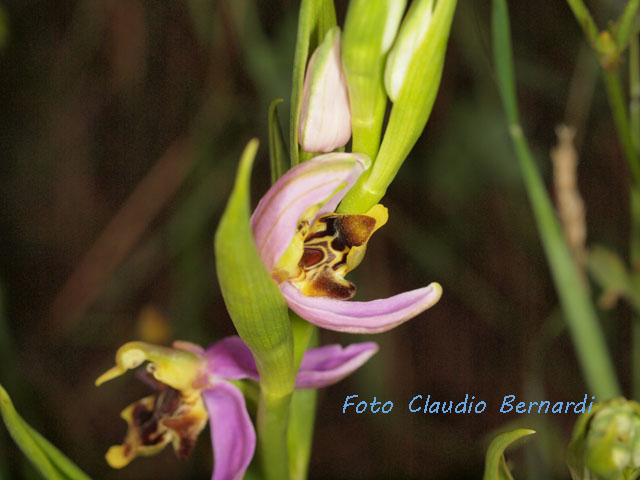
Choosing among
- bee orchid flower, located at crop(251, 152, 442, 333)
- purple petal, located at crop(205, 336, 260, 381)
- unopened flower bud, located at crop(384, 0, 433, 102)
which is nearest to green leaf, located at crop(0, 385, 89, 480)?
purple petal, located at crop(205, 336, 260, 381)

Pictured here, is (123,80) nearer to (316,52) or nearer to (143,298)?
(143,298)

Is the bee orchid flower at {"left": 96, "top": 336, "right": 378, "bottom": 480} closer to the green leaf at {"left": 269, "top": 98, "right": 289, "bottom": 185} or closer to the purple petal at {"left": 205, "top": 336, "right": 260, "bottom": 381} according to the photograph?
the purple petal at {"left": 205, "top": 336, "right": 260, "bottom": 381}

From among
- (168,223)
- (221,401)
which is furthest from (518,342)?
(221,401)

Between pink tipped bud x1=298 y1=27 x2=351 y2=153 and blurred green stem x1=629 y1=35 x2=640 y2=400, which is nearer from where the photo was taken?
pink tipped bud x1=298 y1=27 x2=351 y2=153

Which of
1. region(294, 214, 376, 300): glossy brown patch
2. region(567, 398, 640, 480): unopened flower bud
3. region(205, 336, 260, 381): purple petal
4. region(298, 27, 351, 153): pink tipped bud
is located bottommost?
region(205, 336, 260, 381): purple petal

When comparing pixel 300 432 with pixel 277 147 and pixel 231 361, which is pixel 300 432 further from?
pixel 277 147

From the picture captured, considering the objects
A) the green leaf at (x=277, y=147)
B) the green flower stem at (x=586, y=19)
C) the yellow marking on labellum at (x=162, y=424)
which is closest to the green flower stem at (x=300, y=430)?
the yellow marking on labellum at (x=162, y=424)

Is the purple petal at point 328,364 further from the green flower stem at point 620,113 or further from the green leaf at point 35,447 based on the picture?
the green flower stem at point 620,113
